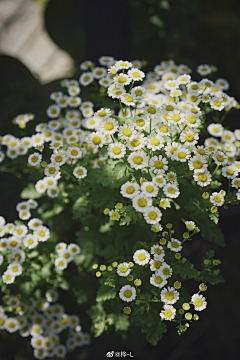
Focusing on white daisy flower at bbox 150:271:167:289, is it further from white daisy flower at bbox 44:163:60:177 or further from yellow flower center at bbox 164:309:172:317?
white daisy flower at bbox 44:163:60:177

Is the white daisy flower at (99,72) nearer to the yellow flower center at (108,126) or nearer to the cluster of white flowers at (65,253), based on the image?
the yellow flower center at (108,126)

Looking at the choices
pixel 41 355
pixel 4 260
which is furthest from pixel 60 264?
pixel 41 355

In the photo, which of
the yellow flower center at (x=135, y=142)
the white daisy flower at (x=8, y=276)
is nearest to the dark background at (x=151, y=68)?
the white daisy flower at (x=8, y=276)

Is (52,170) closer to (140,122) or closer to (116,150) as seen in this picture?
(116,150)

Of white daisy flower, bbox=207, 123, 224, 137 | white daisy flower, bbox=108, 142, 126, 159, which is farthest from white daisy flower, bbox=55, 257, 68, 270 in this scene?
white daisy flower, bbox=207, 123, 224, 137

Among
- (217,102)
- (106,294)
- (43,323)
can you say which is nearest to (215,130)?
(217,102)

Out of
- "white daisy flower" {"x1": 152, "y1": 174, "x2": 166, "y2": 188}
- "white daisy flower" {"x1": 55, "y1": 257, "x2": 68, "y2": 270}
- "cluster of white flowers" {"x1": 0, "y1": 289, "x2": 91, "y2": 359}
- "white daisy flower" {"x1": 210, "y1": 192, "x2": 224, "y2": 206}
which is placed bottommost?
"cluster of white flowers" {"x1": 0, "y1": 289, "x2": 91, "y2": 359}

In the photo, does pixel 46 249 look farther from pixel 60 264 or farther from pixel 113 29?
pixel 113 29

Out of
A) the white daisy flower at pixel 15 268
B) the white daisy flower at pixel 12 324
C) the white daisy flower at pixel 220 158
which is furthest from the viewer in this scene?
the white daisy flower at pixel 12 324
